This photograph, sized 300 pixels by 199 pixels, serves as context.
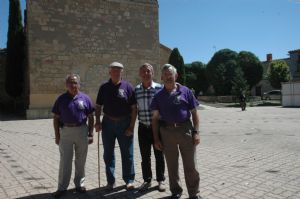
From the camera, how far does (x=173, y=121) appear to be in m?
4.56

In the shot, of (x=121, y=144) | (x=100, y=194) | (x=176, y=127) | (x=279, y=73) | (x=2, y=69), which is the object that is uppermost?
(x=279, y=73)

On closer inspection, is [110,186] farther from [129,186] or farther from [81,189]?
[81,189]

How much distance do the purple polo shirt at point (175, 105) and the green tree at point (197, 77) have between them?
158 feet

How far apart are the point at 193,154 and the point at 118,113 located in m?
1.34

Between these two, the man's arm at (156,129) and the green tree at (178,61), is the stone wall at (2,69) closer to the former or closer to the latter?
the green tree at (178,61)

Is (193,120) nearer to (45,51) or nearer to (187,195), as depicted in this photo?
(187,195)

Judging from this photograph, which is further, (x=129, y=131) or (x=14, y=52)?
(x=14, y=52)

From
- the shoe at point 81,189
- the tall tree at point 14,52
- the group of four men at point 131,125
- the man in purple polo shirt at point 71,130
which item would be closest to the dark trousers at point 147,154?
the group of four men at point 131,125

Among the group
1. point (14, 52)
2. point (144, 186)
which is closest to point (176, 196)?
point (144, 186)

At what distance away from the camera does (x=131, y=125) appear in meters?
5.32

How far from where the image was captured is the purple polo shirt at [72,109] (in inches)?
198

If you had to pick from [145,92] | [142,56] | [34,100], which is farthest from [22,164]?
[142,56]

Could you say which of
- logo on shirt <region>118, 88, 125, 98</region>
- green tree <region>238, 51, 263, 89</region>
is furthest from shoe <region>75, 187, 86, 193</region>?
green tree <region>238, 51, 263, 89</region>

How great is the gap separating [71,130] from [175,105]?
164 cm
